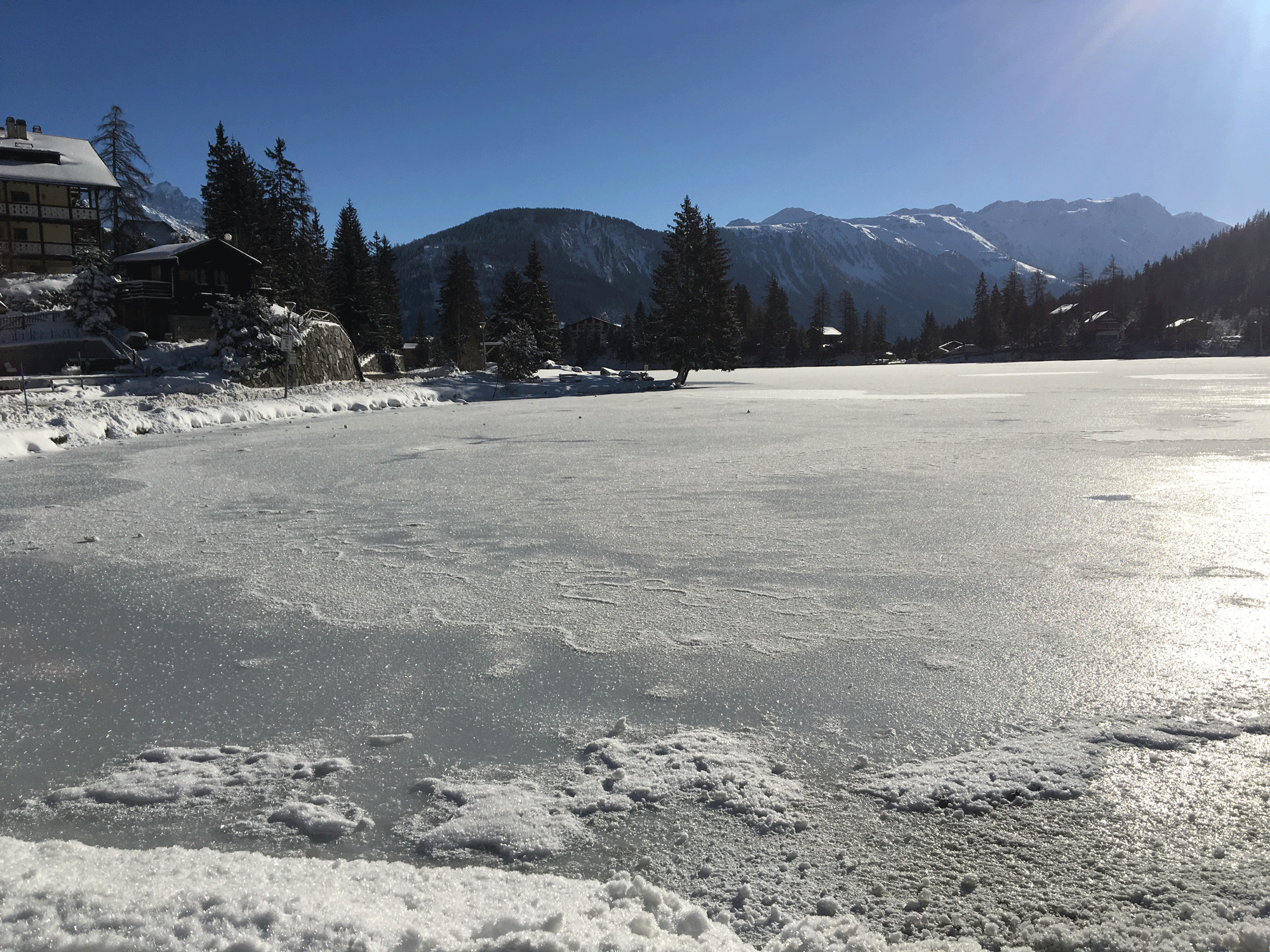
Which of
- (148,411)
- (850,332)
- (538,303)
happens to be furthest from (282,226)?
(850,332)

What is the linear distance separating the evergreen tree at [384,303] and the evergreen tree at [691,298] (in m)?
21.0

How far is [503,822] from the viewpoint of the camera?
257 centimetres

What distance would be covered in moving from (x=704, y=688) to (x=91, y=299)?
34.3 m

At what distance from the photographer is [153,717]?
3332 millimetres

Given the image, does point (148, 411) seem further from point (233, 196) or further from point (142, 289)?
point (233, 196)

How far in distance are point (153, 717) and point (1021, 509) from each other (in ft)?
23.4

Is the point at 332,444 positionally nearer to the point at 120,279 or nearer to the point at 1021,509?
the point at 1021,509

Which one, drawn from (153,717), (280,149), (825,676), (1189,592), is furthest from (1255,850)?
(280,149)

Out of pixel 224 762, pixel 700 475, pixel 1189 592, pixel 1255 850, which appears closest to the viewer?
pixel 1255 850

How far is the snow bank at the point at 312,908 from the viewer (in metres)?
1.91

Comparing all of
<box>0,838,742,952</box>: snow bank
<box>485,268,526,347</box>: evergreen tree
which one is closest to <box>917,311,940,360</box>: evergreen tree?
<box>485,268,526,347</box>: evergreen tree

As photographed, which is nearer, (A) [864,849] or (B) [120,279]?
(A) [864,849]

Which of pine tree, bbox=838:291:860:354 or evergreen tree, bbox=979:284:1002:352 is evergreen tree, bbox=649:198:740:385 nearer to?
pine tree, bbox=838:291:860:354

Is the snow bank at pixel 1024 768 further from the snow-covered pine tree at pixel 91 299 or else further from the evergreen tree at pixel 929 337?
the evergreen tree at pixel 929 337
